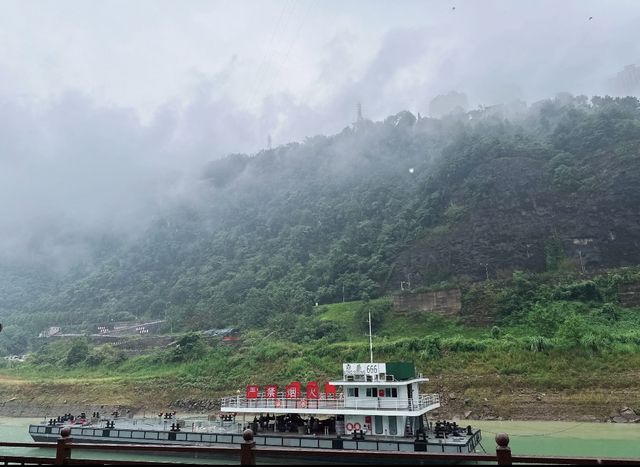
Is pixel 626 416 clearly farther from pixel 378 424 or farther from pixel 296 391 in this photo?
pixel 296 391

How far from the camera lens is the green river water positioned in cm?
2302

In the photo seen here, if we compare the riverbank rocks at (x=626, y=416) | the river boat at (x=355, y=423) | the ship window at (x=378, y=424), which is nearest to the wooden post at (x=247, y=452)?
the river boat at (x=355, y=423)

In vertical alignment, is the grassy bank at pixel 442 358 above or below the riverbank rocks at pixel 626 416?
above

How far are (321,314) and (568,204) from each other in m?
40.1

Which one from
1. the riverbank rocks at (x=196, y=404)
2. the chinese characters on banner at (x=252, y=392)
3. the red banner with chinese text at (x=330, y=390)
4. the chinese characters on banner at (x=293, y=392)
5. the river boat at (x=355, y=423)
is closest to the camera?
the river boat at (x=355, y=423)

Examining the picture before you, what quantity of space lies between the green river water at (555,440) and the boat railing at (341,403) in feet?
10.9

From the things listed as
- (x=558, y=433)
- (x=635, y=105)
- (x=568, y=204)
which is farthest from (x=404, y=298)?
(x=635, y=105)

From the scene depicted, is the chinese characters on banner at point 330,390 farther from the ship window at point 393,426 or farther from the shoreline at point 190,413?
the shoreline at point 190,413

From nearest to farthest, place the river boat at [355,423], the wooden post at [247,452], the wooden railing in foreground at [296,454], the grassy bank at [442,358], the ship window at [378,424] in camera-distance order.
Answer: the wooden railing in foreground at [296,454] → the wooden post at [247,452] → the river boat at [355,423] → the ship window at [378,424] → the grassy bank at [442,358]

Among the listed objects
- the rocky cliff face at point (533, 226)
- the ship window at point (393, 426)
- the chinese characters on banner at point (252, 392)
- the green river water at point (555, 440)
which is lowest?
the green river water at point (555, 440)

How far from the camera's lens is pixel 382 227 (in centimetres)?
8656

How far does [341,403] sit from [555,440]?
12.5 meters

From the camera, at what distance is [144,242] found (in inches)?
5300

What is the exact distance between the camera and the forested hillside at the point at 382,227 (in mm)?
65750
